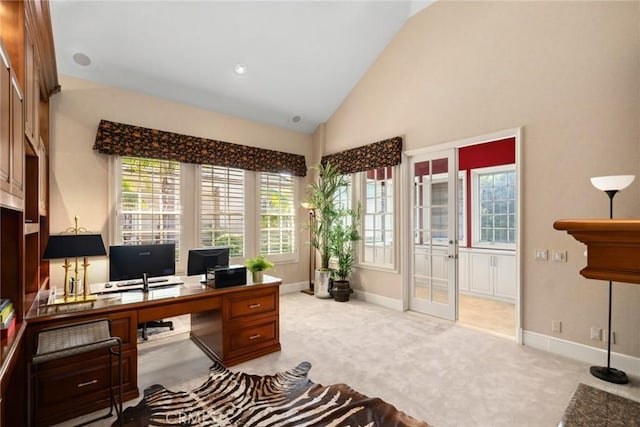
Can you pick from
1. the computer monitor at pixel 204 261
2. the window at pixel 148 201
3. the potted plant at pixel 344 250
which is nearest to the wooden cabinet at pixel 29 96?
the computer monitor at pixel 204 261

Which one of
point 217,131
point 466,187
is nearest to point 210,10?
point 217,131

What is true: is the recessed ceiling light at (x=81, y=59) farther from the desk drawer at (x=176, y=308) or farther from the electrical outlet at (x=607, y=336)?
the electrical outlet at (x=607, y=336)

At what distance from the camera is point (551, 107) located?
10.8ft

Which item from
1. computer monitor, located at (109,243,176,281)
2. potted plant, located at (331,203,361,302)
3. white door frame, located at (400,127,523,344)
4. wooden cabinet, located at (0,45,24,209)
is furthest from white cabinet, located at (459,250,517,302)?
wooden cabinet, located at (0,45,24,209)

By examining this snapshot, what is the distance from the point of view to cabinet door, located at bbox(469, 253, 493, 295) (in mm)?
5414

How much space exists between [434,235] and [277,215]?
2686mm

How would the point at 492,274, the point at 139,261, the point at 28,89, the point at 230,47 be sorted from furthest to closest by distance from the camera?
1. the point at 492,274
2. the point at 230,47
3. the point at 139,261
4. the point at 28,89

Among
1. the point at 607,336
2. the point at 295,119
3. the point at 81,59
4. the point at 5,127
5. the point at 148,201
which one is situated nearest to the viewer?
the point at 5,127

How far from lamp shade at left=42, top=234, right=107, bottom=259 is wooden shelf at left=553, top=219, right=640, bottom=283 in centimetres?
284

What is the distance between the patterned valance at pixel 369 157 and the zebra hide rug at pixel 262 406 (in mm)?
3219

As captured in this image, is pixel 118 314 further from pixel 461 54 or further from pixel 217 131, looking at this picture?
pixel 461 54

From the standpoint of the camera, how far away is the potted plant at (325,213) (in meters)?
5.45

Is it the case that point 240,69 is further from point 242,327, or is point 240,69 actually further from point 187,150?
point 242,327

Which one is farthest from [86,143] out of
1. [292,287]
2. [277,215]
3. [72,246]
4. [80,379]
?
[292,287]
